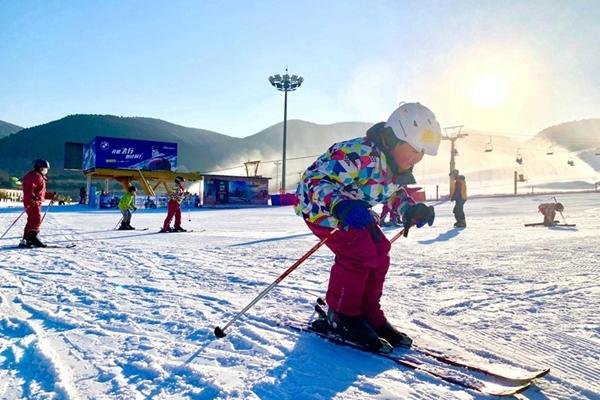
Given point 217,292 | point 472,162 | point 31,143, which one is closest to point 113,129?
point 31,143

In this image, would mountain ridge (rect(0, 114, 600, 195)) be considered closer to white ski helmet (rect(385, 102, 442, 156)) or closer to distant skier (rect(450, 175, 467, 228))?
distant skier (rect(450, 175, 467, 228))

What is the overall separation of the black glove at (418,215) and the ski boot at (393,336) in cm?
62

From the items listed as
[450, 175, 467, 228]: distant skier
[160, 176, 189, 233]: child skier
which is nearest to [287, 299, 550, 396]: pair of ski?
[160, 176, 189, 233]: child skier

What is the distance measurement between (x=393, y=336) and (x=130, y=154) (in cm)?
3823

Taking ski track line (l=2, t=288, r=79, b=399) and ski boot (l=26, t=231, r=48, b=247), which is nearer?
ski track line (l=2, t=288, r=79, b=399)

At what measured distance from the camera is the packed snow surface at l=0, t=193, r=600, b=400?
1892 millimetres

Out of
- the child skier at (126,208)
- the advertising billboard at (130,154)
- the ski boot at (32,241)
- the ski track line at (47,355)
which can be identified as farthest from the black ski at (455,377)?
the advertising billboard at (130,154)

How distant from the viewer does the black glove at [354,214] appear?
2240 millimetres

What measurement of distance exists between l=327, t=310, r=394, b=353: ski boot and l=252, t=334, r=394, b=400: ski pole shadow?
6 cm

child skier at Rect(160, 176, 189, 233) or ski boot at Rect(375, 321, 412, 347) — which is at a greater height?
child skier at Rect(160, 176, 189, 233)

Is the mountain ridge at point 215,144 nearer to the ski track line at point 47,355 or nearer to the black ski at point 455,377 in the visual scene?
the black ski at point 455,377

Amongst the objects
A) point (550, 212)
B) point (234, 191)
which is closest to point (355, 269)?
point (550, 212)

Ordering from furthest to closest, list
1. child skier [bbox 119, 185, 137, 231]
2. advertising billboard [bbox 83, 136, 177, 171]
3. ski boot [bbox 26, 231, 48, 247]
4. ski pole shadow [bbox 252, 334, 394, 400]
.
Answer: advertising billboard [bbox 83, 136, 177, 171] < child skier [bbox 119, 185, 137, 231] < ski boot [bbox 26, 231, 48, 247] < ski pole shadow [bbox 252, 334, 394, 400]

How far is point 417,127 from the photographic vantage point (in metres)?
2.58
